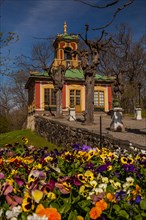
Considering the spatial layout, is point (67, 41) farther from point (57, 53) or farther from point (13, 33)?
point (13, 33)

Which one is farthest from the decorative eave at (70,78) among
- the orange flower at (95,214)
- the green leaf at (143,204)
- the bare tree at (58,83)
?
the orange flower at (95,214)

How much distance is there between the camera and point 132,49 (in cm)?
4341

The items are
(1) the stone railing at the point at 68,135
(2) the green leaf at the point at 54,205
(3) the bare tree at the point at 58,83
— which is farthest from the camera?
(3) the bare tree at the point at 58,83

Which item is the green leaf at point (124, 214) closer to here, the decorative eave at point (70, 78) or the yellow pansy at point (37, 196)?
A: the yellow pansy at point (37, 196)

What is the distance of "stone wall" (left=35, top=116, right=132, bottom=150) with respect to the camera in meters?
10.3

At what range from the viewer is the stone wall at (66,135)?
1029 centimetres

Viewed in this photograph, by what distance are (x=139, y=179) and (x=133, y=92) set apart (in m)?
36.7

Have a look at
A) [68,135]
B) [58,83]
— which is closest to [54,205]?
[68,135]

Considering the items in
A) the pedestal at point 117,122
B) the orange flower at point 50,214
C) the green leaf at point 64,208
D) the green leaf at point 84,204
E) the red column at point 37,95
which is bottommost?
the pedestal at point 117,122

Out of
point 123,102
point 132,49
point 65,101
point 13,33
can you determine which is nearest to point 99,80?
point 65,101

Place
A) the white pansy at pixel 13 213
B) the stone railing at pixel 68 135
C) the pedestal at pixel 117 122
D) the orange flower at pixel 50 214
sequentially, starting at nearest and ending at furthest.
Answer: the orange flower at pixel 50 214
the white pansy at pixel 13 213
the stone railing at pixel 68 135
the pedestal at pixel 117 122

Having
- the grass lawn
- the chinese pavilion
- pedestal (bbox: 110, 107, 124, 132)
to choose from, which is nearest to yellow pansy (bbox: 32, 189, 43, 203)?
pedestal (bbox: 110, 107, 124, 132)

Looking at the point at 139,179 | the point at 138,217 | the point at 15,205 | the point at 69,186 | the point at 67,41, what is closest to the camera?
the point at 138,217

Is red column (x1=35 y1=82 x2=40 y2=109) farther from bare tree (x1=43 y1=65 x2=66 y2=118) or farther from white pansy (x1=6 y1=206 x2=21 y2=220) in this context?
white pansy (x1=6 y1=206 x2=21 y2=220)
